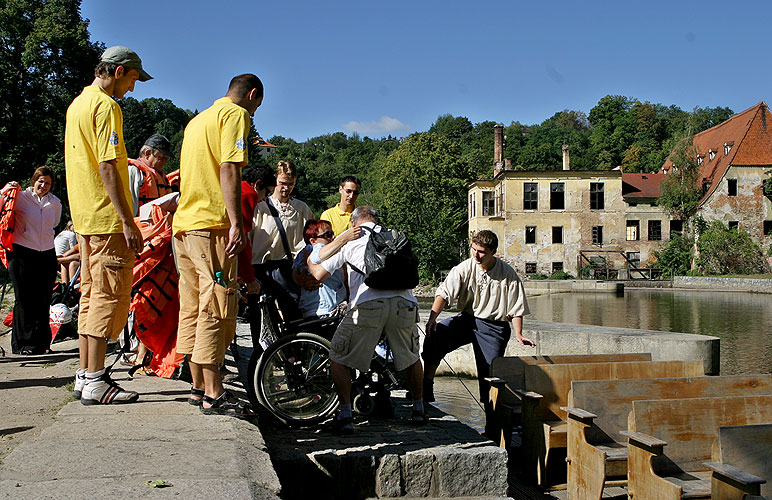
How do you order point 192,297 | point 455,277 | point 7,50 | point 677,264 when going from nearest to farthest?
1. point 192,297
2. point 455,277
3. point 7,50
4. point 677,264

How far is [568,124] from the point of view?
15300 cm

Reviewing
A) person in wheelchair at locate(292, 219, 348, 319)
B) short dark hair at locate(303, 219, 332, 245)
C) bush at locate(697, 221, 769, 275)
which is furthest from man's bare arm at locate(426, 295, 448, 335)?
bush at locate(697, 221, 769, 275)

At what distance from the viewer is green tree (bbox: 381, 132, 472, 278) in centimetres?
6325

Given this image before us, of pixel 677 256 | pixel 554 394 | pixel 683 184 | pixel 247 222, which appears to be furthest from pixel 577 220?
pixel 247 222

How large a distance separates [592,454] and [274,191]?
3675mm

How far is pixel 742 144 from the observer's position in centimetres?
5572

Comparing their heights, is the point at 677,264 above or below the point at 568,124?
below

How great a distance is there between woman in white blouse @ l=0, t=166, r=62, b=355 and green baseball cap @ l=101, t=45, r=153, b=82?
3.55m

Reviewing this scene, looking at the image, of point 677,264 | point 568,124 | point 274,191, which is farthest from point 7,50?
point 568,124

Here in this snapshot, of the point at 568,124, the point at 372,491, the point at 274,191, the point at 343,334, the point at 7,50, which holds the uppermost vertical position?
the point at 568,124

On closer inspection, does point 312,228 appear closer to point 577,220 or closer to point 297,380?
point 297,380

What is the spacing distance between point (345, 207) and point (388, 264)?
2659mm

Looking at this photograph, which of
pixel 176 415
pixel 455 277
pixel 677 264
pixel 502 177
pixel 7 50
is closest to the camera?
pixel 176 415

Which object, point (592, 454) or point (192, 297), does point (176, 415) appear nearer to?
point (192, 297)
